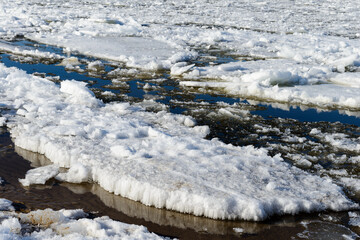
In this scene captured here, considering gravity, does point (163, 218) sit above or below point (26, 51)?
above

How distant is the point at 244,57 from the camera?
530 inches

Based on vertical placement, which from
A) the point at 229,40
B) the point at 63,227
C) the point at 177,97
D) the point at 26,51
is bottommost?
the point at 26,51

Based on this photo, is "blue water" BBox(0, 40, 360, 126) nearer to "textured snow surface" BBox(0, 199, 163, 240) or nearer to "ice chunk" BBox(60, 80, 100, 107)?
"ice chunk" BBox(60, 80, 100, 107)

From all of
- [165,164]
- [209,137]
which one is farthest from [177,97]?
[165,164]

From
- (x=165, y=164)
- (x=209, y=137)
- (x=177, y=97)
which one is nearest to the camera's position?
(x=165, y=164)

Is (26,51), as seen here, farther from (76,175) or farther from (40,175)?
(76,175)

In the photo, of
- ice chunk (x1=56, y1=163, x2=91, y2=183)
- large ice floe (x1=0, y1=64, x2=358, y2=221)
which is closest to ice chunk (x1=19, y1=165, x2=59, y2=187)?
large ice floe (x1=0, y1=64, x2=358, y2=221)

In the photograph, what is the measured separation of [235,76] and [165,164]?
559 cm

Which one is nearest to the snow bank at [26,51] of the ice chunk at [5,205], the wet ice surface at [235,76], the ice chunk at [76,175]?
the wet ice surface at [235,76]

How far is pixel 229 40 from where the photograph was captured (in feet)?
53.0

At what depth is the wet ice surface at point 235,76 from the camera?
669 cm

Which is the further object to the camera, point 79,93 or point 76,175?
point 79,93

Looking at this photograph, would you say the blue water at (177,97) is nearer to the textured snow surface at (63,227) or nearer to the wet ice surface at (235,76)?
the wet ice surface at (235,76)

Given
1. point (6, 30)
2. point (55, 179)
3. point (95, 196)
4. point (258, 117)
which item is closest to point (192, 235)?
point (95, 196)
